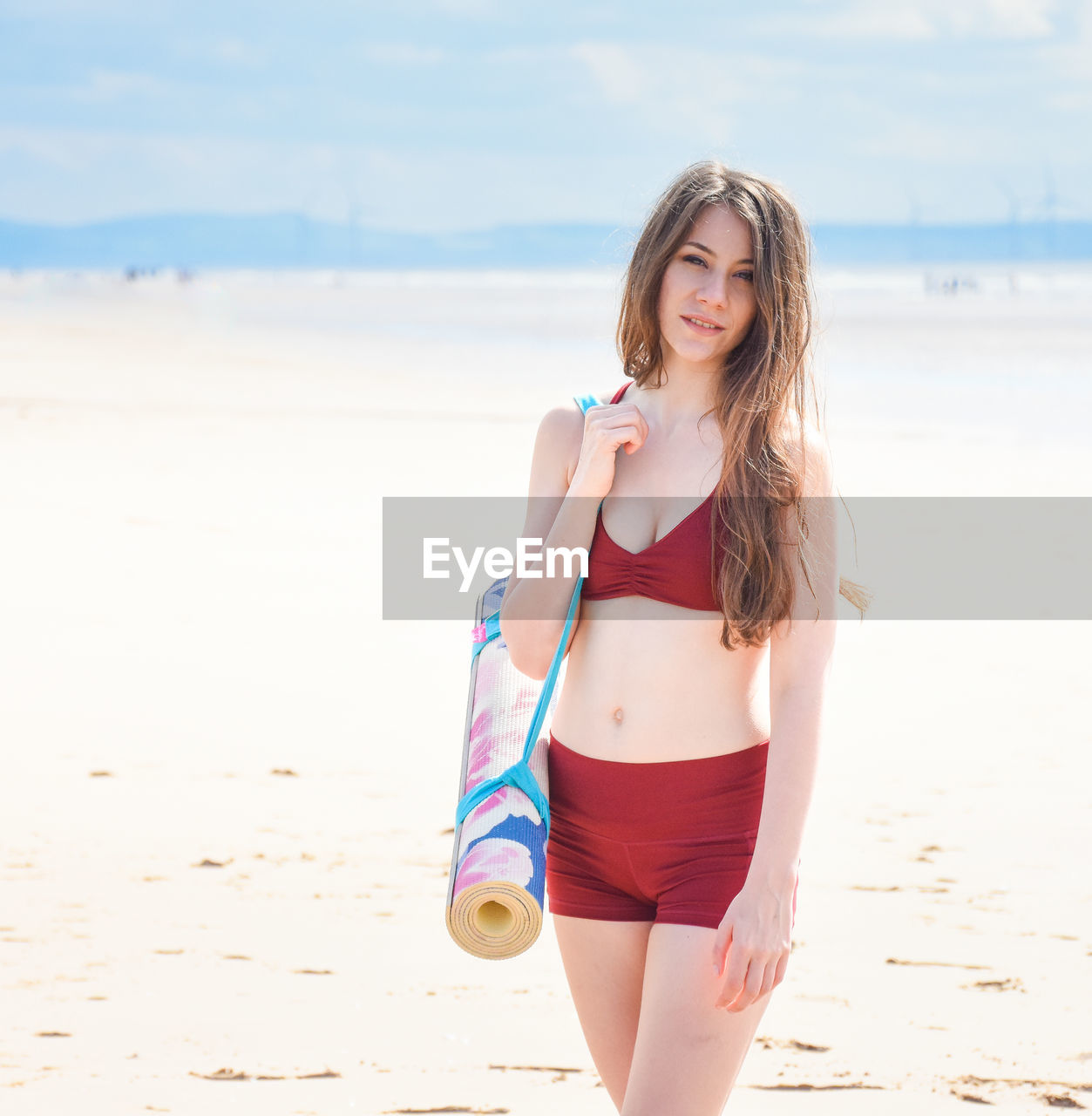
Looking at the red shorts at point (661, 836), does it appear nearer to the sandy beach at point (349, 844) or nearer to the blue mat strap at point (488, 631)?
the blue mat strap at point (488, 631)

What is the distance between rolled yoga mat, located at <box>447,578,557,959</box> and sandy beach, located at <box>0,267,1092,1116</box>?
946 mm

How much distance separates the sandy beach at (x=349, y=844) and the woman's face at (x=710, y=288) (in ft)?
0.92

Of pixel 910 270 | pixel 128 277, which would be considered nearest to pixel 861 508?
pixel 128 277

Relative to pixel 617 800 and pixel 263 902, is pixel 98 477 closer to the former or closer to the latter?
pixel 263 902

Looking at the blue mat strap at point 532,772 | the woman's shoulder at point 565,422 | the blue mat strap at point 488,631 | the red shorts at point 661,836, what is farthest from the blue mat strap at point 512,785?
the woman's shoulder at point 565,422

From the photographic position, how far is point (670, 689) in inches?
101

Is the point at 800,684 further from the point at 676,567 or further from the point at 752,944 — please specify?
A: the point at 752,944

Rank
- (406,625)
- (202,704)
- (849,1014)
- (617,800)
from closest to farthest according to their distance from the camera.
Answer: (617,800) → (849,1014) → (202,704) → (406,625)

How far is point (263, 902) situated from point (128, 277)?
283ft

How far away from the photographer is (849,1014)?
4.13m

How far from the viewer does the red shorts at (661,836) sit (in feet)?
8.07

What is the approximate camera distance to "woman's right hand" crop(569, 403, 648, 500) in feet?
8.36

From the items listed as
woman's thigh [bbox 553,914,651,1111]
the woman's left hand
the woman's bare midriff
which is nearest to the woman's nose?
the woman's bare midriff

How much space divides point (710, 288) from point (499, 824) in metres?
1.09
